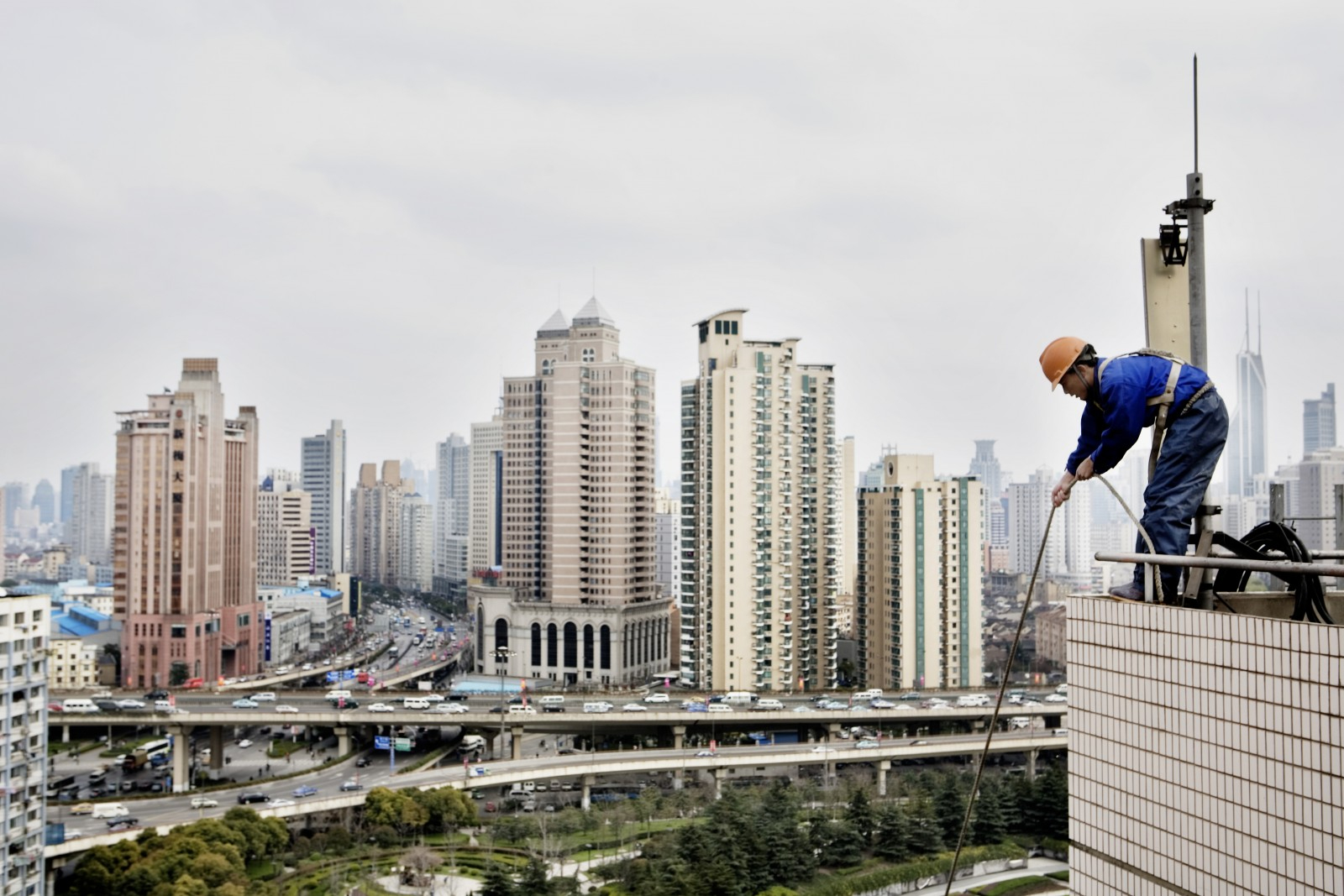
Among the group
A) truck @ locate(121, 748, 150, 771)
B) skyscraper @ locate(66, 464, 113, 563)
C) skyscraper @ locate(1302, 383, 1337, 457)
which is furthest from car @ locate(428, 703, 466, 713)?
skyscraper @ locate(66, 464, 113, 563)

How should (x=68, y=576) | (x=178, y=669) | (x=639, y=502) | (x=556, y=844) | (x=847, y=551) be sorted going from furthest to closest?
(x=68, y=576) < (x=847, y=551) < (x=639, y=502) < (x=178, y=669) < (x=556, y=844)

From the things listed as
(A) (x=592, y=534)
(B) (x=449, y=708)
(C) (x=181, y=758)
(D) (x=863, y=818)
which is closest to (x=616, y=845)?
(D) (x=863, y=818)

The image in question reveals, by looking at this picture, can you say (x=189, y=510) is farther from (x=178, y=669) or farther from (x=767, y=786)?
(x=767, y=786)

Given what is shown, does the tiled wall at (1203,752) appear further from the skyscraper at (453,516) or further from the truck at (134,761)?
the skyscraper at (453,516)

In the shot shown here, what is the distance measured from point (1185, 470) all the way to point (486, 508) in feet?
105

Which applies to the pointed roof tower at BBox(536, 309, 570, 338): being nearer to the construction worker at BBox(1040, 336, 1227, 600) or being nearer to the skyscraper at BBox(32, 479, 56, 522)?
the construction worker at BBox(1040, 336, 1227, 600)

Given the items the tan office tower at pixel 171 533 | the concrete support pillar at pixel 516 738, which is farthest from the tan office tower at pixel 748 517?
the tan office tower at pixel 171 533

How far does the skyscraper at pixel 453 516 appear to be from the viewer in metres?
39.7

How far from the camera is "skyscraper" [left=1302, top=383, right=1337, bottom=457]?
3328cm

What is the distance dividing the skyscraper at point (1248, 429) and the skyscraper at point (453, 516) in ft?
67.5

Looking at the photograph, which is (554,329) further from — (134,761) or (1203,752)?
(1203,752)

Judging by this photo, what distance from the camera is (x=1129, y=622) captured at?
1768mm

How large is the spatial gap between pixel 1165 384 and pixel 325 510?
141 ft

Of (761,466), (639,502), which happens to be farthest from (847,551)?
(761,466)
